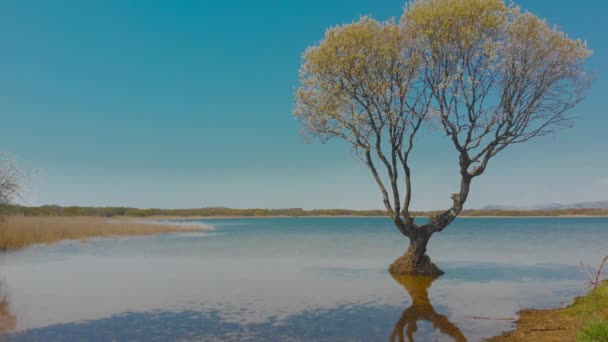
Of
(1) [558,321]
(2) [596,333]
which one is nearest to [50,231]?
(1) [558,321]

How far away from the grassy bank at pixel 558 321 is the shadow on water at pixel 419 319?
1570 millimetres

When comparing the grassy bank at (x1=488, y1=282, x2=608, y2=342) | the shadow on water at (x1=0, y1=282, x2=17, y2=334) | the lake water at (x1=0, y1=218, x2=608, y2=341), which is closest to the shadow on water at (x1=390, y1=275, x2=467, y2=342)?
the lake water at (x1=0, y1=218, x2=608, y2=341)

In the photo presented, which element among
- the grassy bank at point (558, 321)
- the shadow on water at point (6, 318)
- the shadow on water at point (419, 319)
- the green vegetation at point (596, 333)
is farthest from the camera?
the shadow on water at point (6, 318)

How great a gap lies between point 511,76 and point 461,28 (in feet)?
13.4

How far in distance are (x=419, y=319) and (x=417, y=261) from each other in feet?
38.0

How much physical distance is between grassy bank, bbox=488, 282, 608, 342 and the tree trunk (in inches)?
400

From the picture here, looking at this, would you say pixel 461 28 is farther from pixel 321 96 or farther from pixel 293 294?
pixel 293 294

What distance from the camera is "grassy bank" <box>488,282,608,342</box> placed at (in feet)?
39.0

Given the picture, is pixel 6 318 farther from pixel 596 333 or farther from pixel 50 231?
pixel 50 231

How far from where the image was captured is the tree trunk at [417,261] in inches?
1029

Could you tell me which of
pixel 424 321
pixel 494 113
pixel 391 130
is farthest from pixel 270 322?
pixel 494 113

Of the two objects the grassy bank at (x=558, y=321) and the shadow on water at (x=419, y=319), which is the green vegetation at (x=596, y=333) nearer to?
the grassy bank at (x=558, y=321)

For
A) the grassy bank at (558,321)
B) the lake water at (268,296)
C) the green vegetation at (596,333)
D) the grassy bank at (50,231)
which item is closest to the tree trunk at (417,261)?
the lake water at (268,296)

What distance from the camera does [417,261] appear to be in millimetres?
26391
